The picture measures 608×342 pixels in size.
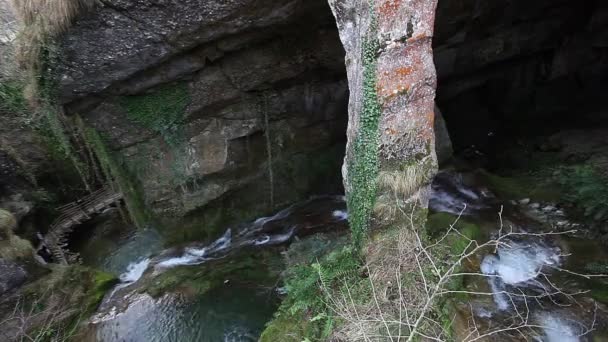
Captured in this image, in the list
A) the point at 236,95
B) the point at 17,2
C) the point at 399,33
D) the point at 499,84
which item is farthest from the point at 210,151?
the point at 499,84

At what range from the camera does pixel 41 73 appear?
6.24 meters

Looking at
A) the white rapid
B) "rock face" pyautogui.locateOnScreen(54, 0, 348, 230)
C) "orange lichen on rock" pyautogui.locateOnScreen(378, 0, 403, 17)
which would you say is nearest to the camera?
"orange lichen on rock" pyautogui.locateOnScreen(378, 0, 403, 17)

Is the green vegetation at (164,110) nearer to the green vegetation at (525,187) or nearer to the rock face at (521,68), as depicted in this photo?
the rock face at (521,68)

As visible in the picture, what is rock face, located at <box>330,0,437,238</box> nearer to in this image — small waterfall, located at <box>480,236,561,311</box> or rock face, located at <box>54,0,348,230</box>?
small waterfall, located at <box>480,236,561,311</box>

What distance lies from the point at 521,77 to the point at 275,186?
8834 mm

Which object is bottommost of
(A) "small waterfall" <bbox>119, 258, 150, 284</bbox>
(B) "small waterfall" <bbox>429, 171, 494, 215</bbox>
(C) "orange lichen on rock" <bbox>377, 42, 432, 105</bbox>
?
(B) "small waterfall" <bbox>429, 171, 494, 215</bbox>

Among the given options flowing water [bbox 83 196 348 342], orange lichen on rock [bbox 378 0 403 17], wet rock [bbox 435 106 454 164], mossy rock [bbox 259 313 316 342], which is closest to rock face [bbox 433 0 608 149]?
wet rock [bbox 435 106 454 164]

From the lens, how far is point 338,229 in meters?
8.45

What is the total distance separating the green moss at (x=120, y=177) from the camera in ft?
24.0

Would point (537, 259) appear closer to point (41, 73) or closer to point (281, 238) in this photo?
point (281, 238)

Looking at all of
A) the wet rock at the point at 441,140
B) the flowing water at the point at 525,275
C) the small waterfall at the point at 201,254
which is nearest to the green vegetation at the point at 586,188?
the flowing water at the point at 525,275

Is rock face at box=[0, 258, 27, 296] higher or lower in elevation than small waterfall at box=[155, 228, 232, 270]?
higher

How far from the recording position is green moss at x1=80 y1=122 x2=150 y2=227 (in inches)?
288

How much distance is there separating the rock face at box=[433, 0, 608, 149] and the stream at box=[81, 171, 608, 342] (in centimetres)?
329
